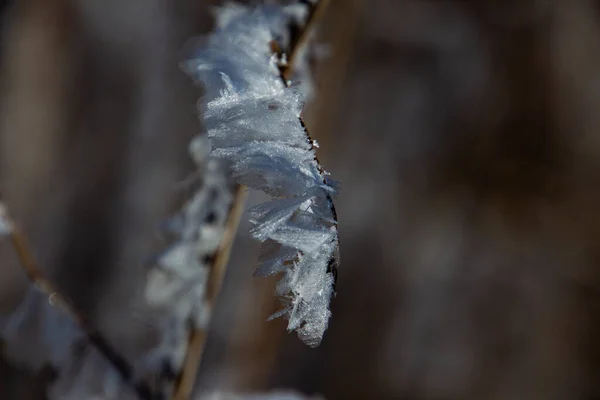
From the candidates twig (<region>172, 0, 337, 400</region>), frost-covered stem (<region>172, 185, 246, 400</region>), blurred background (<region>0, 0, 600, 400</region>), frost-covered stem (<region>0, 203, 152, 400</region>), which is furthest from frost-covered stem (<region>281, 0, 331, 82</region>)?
blurred background (<region>0, 0, 600, 400</region>)

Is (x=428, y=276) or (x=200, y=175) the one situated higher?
(x=200, y=175)

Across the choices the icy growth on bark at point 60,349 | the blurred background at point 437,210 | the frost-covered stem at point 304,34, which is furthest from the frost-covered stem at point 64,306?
the blurred background at point 437,210

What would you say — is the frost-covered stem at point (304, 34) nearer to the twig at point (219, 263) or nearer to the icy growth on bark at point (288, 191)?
the twig at point (219, 263)

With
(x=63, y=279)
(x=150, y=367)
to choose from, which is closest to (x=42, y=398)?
(x=63, y=279)

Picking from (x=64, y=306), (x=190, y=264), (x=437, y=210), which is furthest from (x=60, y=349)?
(x=437, y=210)

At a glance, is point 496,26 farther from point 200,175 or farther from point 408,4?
point 200,175

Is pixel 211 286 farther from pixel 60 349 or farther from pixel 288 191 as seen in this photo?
pixel 288 191

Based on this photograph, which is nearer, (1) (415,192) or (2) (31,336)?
(2) (31,336)

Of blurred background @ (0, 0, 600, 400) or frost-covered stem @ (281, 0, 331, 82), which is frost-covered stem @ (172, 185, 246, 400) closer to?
frost-covered stem @ (281, 0, 331, 82)
